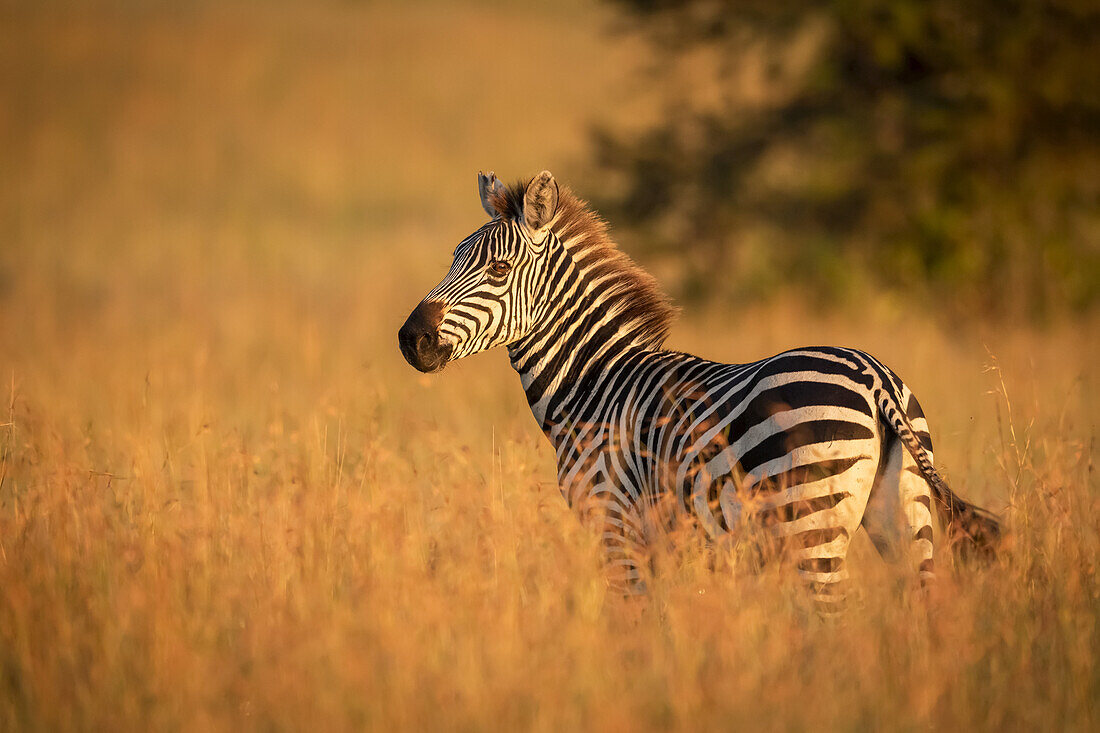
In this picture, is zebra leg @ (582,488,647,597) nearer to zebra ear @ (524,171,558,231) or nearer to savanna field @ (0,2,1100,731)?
savanna field @ (0,2,1100,731)

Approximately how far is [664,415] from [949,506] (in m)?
1.35

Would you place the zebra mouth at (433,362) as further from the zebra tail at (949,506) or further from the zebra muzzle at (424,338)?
the zebra tail at (949,506)

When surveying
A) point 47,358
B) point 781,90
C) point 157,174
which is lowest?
point 47,358

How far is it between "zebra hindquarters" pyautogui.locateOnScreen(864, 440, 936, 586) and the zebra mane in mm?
1513

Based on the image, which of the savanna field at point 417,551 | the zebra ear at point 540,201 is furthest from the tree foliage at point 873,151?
the zebra ear at point 540,201

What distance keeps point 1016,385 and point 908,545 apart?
18.0 ft

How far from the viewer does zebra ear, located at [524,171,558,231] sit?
5238 mm

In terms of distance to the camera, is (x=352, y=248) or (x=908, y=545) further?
(x=352, y=248)

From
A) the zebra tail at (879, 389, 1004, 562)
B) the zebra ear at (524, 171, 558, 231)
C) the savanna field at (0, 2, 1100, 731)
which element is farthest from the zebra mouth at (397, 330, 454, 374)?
the zebra tail at (879, 389, 1004, 562)

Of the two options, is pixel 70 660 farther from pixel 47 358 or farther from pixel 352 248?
pixel 352 248

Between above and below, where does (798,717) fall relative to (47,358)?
below

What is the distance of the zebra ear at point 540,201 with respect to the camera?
524 centimetres

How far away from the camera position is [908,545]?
432 cm

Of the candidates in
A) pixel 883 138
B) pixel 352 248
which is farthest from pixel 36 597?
pixel 352 248
